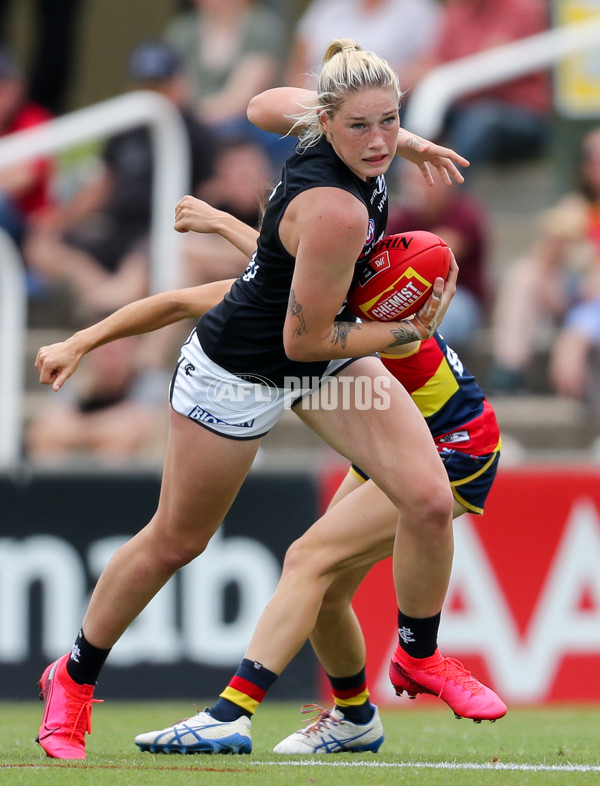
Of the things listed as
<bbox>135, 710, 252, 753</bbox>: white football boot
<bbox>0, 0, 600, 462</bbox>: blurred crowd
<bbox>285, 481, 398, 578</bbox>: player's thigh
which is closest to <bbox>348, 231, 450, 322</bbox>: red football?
<bbox>285, 481, 398, 578</bbox>: player's thigh

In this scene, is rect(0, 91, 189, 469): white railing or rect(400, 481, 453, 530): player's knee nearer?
rect(400, 481, 453, 530): player's knee

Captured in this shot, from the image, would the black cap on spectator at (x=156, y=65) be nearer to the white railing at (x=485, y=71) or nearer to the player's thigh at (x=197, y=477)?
the white railing at (x=485, y=71)

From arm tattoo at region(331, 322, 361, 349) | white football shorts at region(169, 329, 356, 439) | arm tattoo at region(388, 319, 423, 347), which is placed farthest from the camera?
white football shorts at region(169, 329, 356, 439)

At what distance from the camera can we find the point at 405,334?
4398 millimetres

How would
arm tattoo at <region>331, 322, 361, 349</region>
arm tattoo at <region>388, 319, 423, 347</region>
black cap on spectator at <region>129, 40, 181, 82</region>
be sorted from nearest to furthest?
arm tattoo at <region>331, 322, 361, 349</region>
arm tattoo at <region>388, 319, 423, 347</region>
black cap on spectator at <region>129, 40, 181, 82</region>

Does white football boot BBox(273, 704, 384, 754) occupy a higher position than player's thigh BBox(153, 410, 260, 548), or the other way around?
player's thigh BBox(153, 410, 260, 548)

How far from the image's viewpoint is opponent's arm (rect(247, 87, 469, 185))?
4645 millimetres

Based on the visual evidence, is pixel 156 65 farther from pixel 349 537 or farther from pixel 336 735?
pixel 336 735

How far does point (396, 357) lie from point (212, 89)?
6.05 m

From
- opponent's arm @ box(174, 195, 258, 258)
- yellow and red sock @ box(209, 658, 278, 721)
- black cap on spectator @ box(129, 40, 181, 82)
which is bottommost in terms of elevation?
yellow and red sock @ box(209, 658, 278, 721)

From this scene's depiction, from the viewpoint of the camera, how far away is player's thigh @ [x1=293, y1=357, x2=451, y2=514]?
4410 millimetres

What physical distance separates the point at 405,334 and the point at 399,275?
184 mm

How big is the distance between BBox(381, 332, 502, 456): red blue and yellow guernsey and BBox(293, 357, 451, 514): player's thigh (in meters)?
0.37

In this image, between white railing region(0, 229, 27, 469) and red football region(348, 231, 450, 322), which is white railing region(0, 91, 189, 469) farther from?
red football region(348, 231, 450, 322)
